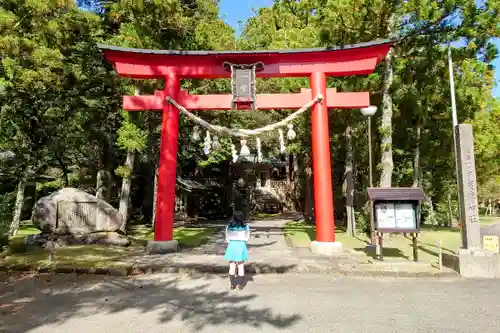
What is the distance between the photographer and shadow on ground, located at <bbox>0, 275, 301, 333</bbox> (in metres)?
4.84

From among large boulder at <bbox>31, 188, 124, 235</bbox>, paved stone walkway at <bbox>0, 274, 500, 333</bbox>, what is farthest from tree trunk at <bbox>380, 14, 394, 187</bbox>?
large boulder at <bbox>31, 188, 124, 235</bbox>

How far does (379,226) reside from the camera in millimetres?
8250

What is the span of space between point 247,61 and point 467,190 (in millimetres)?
7106

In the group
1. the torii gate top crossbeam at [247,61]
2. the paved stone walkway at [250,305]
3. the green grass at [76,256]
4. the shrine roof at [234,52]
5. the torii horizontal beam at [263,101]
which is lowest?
the paved stone walkway at [250,305]

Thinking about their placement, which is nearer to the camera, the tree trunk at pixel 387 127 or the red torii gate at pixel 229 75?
the red torii gate at pixel 229 75

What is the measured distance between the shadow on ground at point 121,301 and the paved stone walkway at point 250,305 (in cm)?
2

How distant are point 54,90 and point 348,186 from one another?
13442 millimetres

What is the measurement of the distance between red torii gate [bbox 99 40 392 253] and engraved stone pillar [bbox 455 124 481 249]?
134 inches

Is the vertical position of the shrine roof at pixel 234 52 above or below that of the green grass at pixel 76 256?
above

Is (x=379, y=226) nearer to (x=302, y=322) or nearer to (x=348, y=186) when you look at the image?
(x=302, y=322)

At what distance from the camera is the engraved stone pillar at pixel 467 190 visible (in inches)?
294

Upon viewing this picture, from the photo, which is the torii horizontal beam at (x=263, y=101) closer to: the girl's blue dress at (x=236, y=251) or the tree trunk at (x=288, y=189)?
the girl's blue dress at (x=236, y=251)

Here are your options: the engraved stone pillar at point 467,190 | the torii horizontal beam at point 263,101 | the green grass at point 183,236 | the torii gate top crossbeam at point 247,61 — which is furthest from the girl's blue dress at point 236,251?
the torii gate top crossbeam at point 247,61

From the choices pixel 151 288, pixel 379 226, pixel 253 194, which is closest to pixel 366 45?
pixel 379 226
